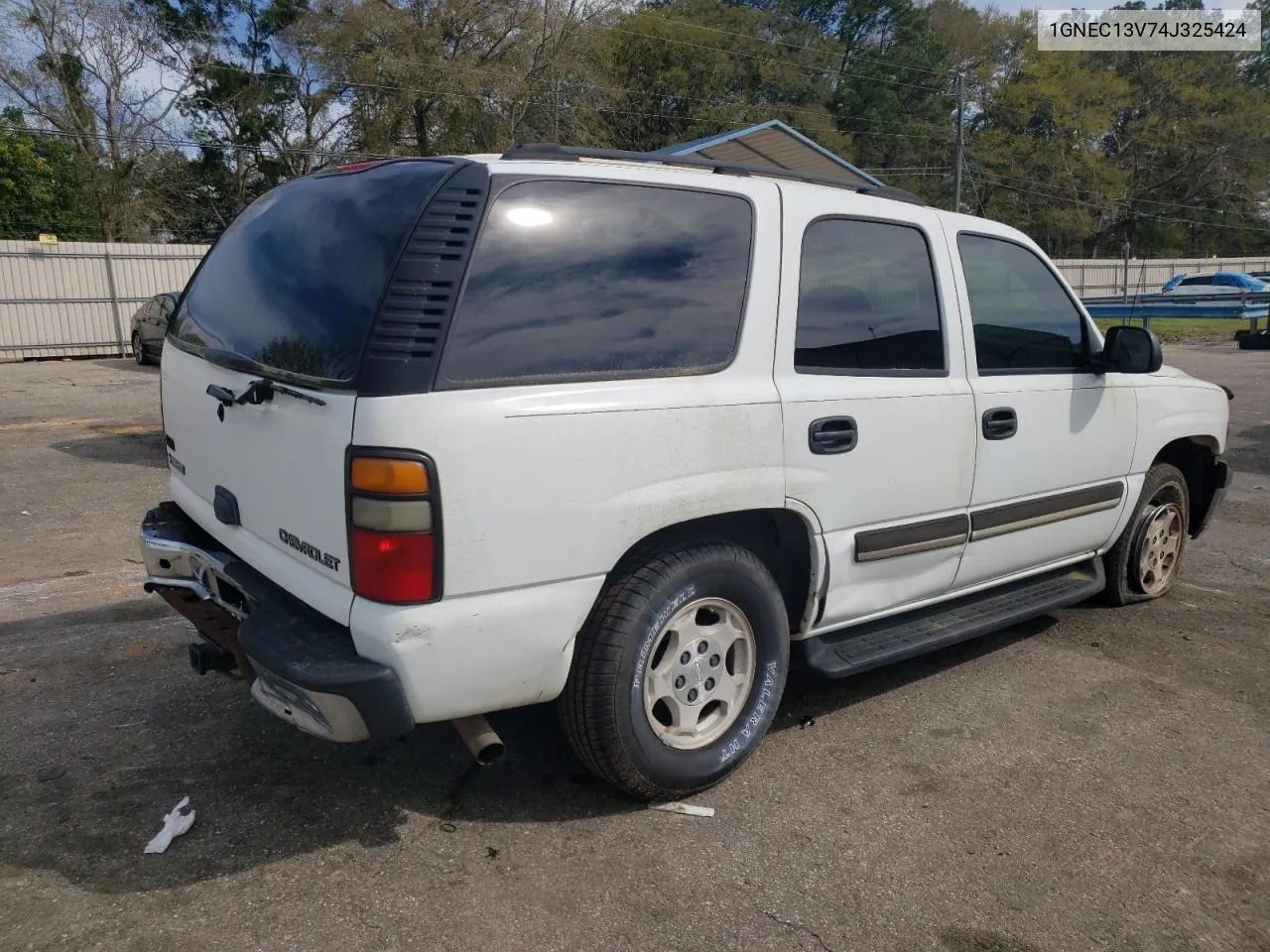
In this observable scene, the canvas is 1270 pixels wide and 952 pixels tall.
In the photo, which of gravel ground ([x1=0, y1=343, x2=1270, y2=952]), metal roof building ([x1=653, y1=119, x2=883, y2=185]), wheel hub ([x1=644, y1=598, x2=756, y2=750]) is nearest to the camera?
gravel ground ([x1=0, y1=343, x2=1270, y2=952])

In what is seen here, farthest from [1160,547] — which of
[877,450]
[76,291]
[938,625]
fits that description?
[76,291]

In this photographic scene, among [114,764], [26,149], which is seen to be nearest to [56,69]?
[26,149]

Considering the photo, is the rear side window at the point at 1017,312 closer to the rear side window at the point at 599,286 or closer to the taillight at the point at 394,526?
the rear side window at the point at 599,286

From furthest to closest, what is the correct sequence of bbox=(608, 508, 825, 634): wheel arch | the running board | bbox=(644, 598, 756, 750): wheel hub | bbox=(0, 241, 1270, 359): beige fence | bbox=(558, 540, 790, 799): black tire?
bbox=(0, 241, 1270, 359): beige fence < the running board < bbox=(608, 508, 825, 634): wheel arch < bbox=(644, 598, 756, 750): wheel hub < bbox=(558, 540, 790, 799): black tire

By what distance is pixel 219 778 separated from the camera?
10.5ft

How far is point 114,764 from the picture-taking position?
3.29 meters

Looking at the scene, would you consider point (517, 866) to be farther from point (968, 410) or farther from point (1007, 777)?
point (968, 410)

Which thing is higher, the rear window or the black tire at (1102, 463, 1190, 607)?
the rear window

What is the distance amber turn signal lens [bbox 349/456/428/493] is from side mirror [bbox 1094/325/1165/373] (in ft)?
10.4

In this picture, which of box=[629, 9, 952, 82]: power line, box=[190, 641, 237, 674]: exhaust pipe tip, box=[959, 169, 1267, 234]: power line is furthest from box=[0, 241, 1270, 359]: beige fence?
box=[959, 169, 1267, 234]: power line

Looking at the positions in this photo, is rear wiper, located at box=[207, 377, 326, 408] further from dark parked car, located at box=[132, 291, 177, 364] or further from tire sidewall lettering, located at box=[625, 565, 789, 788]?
dark parked car, located at box=[132, 291, 177, 364]

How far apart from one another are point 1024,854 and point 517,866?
1483 millimetres

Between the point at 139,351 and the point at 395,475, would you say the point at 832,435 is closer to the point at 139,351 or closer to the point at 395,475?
the point at 395,475

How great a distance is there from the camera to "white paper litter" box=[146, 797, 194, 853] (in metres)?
2.81
